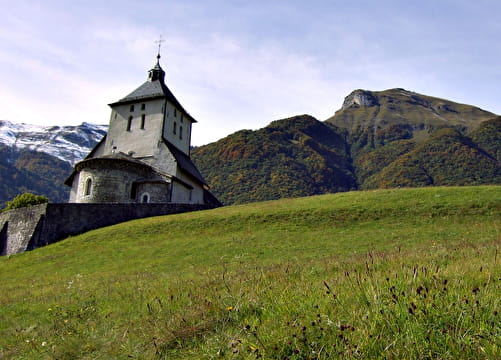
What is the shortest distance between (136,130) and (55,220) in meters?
17.6

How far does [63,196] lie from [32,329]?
16914cm

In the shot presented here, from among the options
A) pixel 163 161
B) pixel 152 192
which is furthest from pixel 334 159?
pixel 152 192

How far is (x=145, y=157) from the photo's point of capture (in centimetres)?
4116

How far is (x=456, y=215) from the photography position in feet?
69.3

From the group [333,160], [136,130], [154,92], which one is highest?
[333,160]

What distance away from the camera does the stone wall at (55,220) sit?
2730 cm

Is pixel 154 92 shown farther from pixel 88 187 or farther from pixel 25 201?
pixel 25 201

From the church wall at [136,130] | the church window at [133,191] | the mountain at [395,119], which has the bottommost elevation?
the church window at [133,191]

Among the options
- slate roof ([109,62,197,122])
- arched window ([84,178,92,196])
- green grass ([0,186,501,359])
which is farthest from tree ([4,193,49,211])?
green grass ([0,186,501,359])

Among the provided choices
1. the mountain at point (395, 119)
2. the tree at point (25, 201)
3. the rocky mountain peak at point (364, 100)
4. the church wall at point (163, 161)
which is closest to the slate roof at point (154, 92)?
the church wall at point (163, 161)

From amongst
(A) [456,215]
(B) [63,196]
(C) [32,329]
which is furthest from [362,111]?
(C) [32,329]

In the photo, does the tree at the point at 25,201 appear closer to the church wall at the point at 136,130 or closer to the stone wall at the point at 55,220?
the church wall at the point at 136,130

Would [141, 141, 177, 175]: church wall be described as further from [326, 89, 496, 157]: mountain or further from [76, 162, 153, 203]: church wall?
[326, 89, 496, 157]: mountain

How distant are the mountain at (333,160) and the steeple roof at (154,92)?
92.7ft
